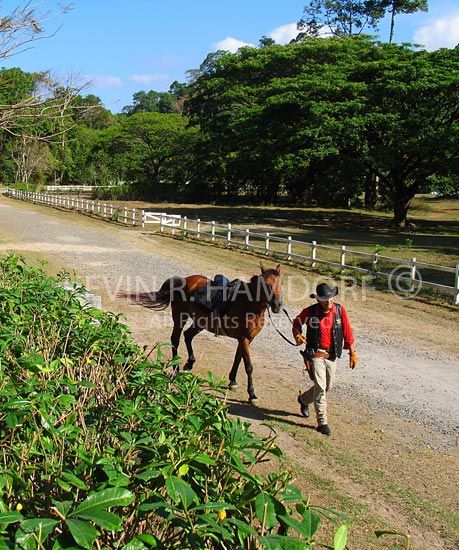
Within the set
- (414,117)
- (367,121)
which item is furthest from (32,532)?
(414,117)

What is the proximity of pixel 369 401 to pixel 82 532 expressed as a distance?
616 centimetres

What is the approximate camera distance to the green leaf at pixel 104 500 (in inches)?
87.3

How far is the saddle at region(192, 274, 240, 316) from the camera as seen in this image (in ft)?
25.8

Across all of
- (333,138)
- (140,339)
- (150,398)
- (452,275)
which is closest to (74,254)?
(140,339)

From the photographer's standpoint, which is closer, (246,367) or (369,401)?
(246,367)

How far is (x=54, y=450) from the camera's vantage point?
291 centimetres

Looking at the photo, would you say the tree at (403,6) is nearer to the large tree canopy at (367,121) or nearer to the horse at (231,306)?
the large tree canopy at (367,121)

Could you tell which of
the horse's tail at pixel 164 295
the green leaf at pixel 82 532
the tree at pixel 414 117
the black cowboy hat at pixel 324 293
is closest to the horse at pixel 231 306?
the horse's tail at pixel 164 295

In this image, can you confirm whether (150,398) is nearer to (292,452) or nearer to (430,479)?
(292,452)

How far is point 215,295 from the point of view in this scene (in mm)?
7965

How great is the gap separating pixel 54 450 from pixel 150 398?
3.23 ft

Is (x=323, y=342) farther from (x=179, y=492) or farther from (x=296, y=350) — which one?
(x=179, y=492)

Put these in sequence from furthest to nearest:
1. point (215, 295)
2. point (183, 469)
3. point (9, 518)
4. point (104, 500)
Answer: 1. point (215, 295)
2. point (183, 469)
3. point (104, 500)
4. point (9, 518)

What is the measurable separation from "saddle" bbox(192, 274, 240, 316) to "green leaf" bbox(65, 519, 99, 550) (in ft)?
18.9
